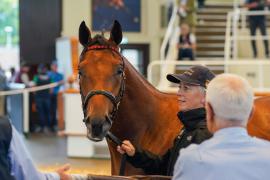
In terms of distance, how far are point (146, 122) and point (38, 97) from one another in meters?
12.2

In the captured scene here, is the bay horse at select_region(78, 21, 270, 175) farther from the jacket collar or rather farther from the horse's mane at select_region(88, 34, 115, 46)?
the jacket collar

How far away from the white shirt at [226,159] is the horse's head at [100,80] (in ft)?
3.69

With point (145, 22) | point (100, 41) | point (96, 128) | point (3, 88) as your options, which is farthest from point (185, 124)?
point (145, 22)

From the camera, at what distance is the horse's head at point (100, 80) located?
329cm

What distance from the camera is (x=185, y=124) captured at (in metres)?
3.17

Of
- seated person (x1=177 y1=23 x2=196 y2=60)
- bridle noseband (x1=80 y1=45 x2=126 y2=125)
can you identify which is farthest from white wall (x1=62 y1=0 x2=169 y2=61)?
bridle noseband (x1=80 y1=45 x2=126 y2=125)

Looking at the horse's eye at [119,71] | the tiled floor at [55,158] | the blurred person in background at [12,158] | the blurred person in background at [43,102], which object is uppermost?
the horse's eye at [119,71]

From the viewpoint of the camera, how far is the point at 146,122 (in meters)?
3.82

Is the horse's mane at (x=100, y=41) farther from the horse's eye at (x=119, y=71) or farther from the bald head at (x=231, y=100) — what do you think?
the bald head at (x=231, y=100)

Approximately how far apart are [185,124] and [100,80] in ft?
1.98

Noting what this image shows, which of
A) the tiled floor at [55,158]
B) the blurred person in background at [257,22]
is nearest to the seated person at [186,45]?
the blurred person in background at [257,22]

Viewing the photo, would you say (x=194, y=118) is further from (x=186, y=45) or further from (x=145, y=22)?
(x=145, y=22)

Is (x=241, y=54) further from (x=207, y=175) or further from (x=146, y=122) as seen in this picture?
(x=207, y=175)

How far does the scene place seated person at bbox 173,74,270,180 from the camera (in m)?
2.15
